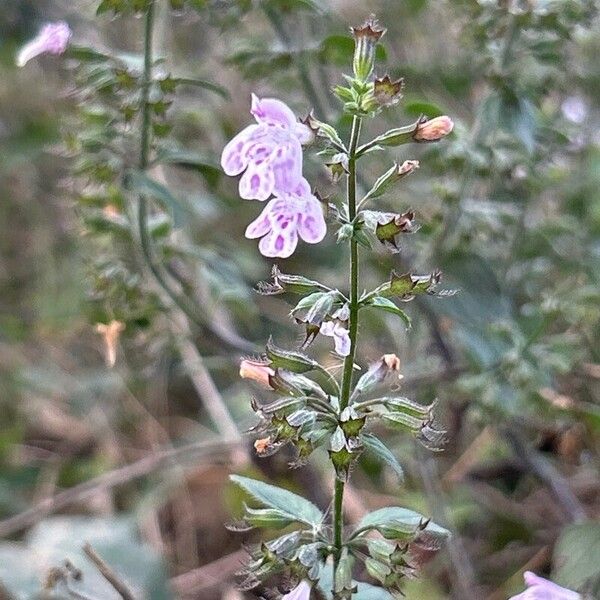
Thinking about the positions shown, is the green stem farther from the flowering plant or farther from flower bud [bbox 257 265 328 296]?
flower bud [bbox 257 265 328 296]

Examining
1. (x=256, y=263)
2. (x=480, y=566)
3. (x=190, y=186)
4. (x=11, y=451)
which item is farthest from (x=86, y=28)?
(x=480, y=566)

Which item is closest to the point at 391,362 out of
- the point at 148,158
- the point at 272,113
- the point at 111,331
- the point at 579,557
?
the point at 272,113

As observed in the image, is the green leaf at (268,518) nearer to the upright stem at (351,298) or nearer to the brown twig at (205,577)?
the upright stem at (351,298)

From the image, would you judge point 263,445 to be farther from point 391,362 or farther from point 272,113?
point 272,113

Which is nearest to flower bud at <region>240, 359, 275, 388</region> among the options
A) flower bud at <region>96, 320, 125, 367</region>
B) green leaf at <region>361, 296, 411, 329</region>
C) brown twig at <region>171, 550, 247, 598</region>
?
green leaf at <region>361, 296, 411, 329</region>

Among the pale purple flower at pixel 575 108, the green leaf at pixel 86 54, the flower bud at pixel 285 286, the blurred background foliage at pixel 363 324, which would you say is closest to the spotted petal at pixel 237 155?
the flower bud at pixel 285 286

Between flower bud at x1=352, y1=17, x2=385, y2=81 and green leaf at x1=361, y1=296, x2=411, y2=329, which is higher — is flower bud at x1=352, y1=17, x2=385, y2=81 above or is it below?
above
